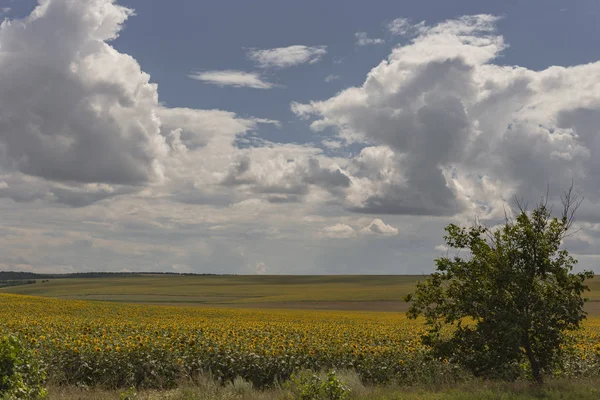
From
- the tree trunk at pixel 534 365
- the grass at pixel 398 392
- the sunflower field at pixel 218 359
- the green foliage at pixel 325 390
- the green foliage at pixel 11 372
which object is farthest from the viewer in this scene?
the sunflower field at pixel 218 359

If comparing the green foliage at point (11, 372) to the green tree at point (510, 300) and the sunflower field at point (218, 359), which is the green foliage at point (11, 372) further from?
the green tree at point (510, 300)

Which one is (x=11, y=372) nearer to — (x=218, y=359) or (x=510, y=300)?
(x=218, y=359)

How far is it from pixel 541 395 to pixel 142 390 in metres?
10.3

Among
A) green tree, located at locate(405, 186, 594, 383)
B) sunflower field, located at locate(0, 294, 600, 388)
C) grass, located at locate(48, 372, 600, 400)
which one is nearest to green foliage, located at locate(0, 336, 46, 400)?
grass, located at locate(48, 372, 600, 400)

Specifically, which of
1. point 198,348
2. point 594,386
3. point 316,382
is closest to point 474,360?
point 594,386

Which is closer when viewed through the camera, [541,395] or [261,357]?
[541,395]

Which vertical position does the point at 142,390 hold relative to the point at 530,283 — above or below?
below

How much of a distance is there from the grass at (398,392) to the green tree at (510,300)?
83 centimetres

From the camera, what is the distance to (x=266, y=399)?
13117mm

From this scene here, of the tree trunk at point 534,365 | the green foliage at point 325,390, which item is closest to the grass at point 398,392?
the tree trunk at point 534,365

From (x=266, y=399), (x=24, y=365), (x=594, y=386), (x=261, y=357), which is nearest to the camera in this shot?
(x=24, y=365)

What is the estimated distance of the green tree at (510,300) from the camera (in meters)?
15.1

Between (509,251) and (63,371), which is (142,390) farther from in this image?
(509,251)

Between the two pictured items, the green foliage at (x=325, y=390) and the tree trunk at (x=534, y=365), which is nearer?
the green foliage at (x=325, y=390)
